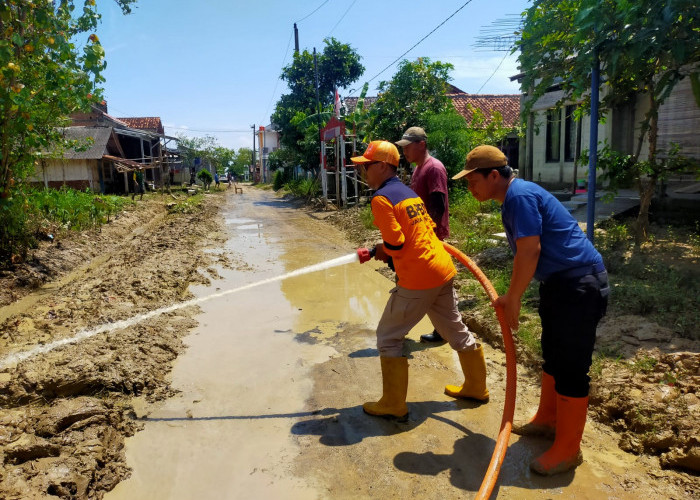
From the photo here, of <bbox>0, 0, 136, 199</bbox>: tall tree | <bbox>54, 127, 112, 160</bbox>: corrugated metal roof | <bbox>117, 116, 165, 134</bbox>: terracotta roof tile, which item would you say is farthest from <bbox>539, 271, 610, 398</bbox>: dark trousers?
<bbox>117, 116, 165, 134</bbox>: terracotta roof tile

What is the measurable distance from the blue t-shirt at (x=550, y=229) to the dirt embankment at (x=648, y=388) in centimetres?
120

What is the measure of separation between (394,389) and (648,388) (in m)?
1.75

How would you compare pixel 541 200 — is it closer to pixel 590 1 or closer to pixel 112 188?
pixel 590 1

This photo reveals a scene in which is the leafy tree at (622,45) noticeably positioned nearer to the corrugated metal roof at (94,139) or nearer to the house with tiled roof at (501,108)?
the house with tiled roof at (501,108)

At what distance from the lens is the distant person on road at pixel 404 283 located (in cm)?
332

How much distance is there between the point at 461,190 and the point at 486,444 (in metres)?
10.1

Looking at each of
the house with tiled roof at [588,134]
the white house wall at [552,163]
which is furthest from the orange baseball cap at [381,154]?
the white house wall at [552,163]

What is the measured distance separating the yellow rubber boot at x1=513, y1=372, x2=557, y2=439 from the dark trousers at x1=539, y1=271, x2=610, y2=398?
35 cm

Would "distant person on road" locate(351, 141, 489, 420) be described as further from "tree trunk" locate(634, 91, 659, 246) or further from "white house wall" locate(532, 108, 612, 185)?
"white house wall" locate(532, 108, 612, 185)

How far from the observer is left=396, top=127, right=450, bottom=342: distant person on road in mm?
4340

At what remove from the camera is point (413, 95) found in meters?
14.8

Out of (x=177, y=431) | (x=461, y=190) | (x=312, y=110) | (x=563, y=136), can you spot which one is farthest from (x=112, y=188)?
(x=177, y=431)

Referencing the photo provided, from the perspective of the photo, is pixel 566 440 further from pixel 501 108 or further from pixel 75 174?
pixel 75 174

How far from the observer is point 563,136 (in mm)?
13555
